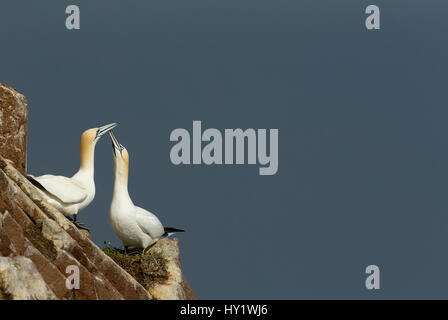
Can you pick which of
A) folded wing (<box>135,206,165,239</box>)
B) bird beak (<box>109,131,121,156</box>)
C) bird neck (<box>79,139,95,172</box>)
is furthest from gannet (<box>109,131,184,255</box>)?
bird neck (<box>79,139,95,172</box>)

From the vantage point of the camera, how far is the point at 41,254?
23516 millimetres

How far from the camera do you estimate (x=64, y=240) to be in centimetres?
2505

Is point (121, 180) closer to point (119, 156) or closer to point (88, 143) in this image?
point (119, 156)

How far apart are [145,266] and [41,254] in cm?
652

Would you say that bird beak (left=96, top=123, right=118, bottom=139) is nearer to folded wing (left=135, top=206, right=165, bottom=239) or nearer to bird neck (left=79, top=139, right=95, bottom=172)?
bird neck (left=79, top=139, right=95, bottom=172)

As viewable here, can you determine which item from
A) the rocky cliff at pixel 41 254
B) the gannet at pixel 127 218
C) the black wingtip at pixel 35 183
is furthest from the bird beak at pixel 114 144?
the black wingtip at pixel 35 183

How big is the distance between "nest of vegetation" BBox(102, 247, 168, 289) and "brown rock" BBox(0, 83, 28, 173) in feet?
13.0

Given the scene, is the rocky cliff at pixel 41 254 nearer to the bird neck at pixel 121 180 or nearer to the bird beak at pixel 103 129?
the bird neck at pixel 121 180

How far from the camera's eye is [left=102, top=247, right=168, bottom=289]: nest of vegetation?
29.3 metres

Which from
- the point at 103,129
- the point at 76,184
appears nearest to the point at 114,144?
the point at 103,129

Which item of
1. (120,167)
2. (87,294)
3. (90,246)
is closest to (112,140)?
(120,167)

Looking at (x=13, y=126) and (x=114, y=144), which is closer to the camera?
(x=13, y=126)
